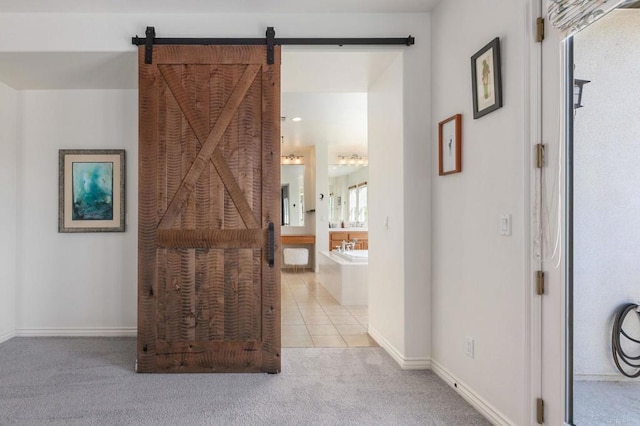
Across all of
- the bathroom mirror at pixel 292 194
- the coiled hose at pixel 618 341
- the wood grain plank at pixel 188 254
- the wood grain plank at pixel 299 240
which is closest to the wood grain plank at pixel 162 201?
the wood grain plank at pixel 188 254

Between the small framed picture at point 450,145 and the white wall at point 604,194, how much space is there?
889 mm

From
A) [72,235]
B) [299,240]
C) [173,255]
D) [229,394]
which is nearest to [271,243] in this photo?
[173,255]

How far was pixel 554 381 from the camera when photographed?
2074 millimetres

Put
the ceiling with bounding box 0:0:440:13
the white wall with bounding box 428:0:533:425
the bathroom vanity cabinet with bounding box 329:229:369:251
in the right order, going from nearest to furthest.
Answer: the white wall with bounding box 428:0:533:425 → the ceiling with bounding box 0:0:440:13 → the bathroom vanity cabinet with bounding box 329:229:369:251

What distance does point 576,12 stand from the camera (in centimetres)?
187

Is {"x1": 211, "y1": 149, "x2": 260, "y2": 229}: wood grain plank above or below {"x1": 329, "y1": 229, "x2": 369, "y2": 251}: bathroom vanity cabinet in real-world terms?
above

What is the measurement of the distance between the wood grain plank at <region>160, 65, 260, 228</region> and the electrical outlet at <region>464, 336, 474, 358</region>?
2128 millimetres

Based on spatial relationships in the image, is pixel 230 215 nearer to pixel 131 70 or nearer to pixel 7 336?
pixel 131 70

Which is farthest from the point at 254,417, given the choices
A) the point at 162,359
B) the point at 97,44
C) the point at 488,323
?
the point at 97,44

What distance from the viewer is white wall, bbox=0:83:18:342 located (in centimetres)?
412

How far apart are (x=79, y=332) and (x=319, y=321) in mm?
2353

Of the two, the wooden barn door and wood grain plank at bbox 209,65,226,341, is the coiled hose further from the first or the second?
wood grain plank at bbox 209,65,226,341

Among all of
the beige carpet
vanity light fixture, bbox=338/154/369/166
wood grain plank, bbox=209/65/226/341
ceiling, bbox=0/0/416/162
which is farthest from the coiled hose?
vanity light fixture, bbox=338/154/369/166

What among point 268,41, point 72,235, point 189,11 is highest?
point 189,11
